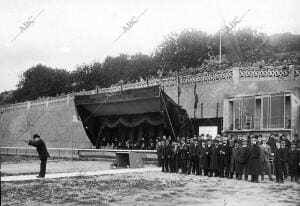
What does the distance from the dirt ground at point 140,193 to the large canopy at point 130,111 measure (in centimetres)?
1000

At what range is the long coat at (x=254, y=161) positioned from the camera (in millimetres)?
12753

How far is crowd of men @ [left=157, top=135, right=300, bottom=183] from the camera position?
41.8 feet

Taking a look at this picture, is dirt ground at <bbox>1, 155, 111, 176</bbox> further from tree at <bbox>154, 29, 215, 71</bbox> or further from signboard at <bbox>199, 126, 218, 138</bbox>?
tree at <bbox>154, 29, 215, 71</bbox>

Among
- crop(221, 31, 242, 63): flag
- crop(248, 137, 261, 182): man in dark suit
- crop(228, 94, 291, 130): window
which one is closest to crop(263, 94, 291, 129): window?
crop(228, 94, 291, 130): window

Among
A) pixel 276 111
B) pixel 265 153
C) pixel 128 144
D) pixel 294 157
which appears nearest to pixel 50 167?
pixel 128 144

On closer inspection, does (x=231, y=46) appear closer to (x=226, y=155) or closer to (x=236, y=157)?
(x=226, y=155)

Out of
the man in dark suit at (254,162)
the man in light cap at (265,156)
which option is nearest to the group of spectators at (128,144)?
the man in light cap at (265,156)

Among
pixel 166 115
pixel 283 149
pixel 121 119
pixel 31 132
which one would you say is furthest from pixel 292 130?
pixel 31 132

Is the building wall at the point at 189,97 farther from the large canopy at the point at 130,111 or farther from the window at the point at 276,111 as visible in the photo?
the large canopy at the point at 130,111

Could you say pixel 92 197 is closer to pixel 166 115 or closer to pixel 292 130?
pixel 292 130

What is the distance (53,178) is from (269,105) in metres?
9.12

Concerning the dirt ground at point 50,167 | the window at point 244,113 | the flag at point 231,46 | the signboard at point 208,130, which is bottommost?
the dirt ground at point 50,167

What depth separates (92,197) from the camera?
8.80 metres

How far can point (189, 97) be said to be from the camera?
25375 mm
